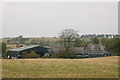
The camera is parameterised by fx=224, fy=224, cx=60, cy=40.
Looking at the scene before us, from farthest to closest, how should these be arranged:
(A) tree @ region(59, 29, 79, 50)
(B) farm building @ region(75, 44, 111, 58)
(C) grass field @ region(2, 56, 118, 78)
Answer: (B) farm building @ region(75, 44, 111, 58)
(A) tree @ region(59, 29, 79, 50)
(C) grass field @ region(2, 56, 118, 78)

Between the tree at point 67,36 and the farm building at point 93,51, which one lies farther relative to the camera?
the farm building at point 93,51

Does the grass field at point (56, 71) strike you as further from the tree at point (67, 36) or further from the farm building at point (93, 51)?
the farm building at point (93, 51)

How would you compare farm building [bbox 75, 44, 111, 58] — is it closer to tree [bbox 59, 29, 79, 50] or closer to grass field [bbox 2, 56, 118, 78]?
tree [bbox 59, 29, 79, 50]

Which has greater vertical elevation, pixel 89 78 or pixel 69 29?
pixel 69 29

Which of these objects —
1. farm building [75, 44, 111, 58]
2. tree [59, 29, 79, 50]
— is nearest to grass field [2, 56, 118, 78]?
tree [59, 29, 79, 50]

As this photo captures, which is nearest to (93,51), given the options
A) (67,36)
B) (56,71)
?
(67,36)

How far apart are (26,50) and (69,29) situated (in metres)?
14.3

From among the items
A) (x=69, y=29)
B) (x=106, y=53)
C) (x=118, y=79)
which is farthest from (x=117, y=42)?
(x=118, y=79)

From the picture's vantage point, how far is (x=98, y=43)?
96625 millimetres

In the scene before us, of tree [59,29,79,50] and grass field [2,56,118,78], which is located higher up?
tree [59,29,79,50]

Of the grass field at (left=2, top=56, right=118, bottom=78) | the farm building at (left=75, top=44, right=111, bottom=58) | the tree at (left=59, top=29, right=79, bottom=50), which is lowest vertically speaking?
the farm building at (left=75, top=44, right=111, bottom=58)

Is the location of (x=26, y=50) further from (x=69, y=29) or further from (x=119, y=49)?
(x=119, y=49)

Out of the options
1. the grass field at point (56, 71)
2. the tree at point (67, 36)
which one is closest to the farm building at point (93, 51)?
the tree at point (67, 36)

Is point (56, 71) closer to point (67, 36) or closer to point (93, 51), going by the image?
point (67, 36)
